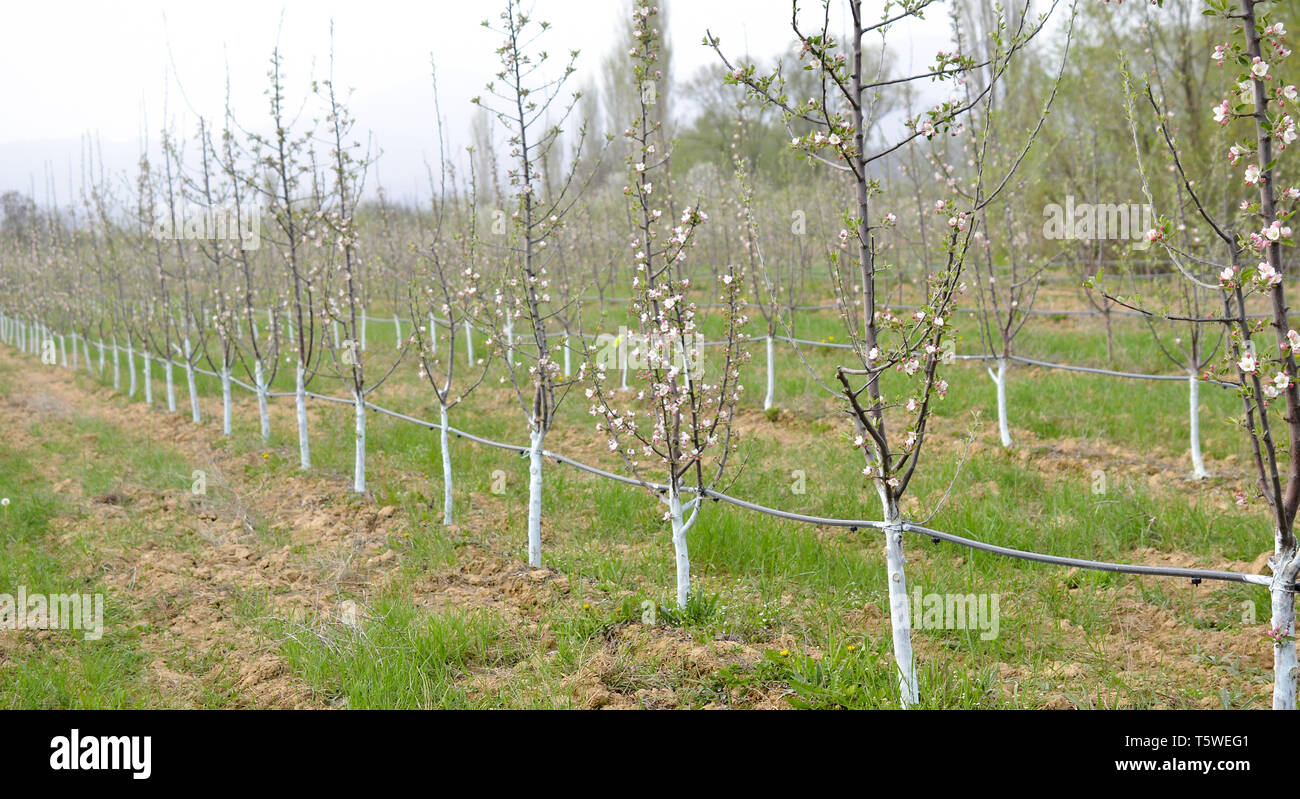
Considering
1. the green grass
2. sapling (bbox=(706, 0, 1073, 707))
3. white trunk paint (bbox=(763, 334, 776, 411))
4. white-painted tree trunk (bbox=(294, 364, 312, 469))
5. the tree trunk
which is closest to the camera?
sapling (bbox=(706, 0, 1073, 707))

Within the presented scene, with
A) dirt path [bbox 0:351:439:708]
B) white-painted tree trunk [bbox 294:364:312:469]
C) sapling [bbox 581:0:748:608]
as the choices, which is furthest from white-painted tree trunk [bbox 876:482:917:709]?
white-painted tree trunk [bbox 294:364:312:469]

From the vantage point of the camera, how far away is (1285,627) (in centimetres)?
261

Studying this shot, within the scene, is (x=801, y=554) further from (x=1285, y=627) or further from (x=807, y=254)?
(x=807, y=254)

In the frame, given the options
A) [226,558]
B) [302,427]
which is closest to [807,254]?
[302,427]

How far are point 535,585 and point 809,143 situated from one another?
9.22 ft

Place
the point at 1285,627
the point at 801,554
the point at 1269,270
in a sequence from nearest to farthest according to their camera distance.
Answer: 1. the point at 1269,270
2. the point at 1285,627
3. the point at 801,554

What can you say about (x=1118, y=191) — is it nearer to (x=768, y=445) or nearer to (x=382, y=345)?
(x=768, y=445)

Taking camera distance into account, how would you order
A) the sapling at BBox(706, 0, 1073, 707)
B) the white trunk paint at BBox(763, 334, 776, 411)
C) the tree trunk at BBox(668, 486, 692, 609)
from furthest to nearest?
the white trunk paint at BBox(763, 334, 776, 411)
the tree trunk at BBox(668, 486, 692, 609)
the sapling at BBox(706, 0, 1073, 707)

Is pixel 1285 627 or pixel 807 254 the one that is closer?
pixel 1285 627

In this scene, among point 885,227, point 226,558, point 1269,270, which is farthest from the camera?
point 226,558

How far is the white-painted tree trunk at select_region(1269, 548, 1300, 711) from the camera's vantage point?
262 cm

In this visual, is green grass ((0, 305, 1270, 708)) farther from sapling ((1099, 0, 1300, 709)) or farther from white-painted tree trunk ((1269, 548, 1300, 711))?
sapling ((1099, 0, 1300, 709))
